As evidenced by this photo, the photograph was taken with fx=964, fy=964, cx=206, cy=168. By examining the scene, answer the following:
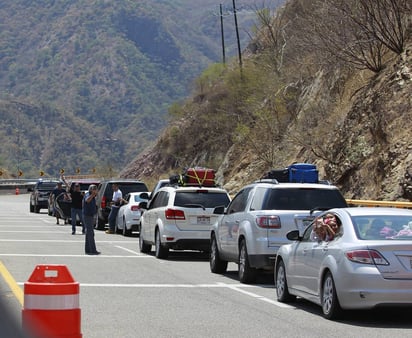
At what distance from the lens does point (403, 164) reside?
27875mm

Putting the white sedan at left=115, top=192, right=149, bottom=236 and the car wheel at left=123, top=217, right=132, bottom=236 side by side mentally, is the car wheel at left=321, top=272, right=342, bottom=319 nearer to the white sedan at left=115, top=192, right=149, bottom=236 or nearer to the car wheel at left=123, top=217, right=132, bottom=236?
the white sedan at left=115, top=192, right=149, bottom=236

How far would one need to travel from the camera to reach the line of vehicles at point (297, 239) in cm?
1159

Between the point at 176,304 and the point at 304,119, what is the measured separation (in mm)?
27920

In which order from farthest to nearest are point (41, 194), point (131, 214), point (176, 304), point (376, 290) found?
point (41, 194)
point (131, 214)
point (176, 304)
point (376, 290)

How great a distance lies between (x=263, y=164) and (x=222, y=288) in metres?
30.4

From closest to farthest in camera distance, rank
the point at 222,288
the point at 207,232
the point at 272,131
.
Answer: the point at 222,288
the point at 207,232
the point at 272,131

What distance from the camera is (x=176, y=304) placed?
13531 millimetres

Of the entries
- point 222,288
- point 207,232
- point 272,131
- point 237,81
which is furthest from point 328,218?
point 237,81

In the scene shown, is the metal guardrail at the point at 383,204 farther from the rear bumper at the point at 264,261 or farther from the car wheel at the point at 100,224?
the car wheel at the point at 100,224

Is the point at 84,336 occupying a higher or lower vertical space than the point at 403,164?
lower

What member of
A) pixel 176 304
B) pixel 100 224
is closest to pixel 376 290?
pixel 176 304

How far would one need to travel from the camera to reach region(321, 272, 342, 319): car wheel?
468 inches

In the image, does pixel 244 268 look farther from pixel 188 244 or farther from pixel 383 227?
pixel 188 244

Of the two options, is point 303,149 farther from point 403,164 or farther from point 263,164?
point 403,164
